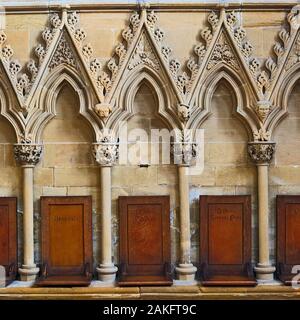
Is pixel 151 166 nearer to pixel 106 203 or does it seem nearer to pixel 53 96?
pixel 106 203

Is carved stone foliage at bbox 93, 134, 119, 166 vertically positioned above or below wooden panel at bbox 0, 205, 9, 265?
above

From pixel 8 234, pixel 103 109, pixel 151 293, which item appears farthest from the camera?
pixel 8 234

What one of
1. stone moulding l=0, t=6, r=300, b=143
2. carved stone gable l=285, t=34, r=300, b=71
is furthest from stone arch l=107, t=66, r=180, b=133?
carved stone gable l=285, t=34, r=300, b=71

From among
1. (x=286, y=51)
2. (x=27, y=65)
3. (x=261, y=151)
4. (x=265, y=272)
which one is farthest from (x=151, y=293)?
(x=286, y=51)

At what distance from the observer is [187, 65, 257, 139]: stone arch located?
4.55 m

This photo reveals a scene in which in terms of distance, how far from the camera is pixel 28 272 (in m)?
4.51

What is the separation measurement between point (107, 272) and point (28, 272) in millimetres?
767

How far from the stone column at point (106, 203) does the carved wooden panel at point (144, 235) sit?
12cm

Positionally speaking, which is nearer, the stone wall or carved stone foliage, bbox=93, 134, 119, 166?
carved stone foliage, bbox=93, 134, 119, 166

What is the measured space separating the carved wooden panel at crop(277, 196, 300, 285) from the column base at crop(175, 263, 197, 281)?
0.84m

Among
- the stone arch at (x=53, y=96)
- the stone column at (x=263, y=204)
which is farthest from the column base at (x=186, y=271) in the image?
the stone arch at (x=53, y=96)

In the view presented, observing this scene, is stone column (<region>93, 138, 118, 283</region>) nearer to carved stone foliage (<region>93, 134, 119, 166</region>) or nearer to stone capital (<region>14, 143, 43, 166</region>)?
carved stone foliage (<region>93, 134, 119, 166</region>)

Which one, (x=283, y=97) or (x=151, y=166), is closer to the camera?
(x=283, y=97)
